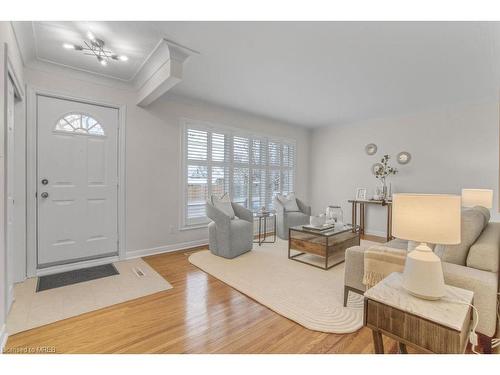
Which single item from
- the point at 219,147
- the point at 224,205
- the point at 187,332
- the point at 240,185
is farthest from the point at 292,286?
the point at 219,147

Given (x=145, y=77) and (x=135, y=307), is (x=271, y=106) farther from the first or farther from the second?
(x=135, y=307)

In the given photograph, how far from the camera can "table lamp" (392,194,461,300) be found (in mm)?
1193

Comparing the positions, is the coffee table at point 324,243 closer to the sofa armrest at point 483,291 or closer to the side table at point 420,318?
the sofa armrest at point 483,291

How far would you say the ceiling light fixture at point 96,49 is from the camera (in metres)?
2.34

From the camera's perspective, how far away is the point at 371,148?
201 inches

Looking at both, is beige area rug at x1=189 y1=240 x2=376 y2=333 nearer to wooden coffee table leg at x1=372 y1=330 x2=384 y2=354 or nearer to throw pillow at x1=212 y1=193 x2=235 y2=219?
wooden coffee table leg at x1=372 y1=330 x2=384 y2=354

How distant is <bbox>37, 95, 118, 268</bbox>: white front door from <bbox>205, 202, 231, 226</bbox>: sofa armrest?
1.29 meters

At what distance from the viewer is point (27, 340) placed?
5.50ft

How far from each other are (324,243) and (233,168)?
2.31 meters

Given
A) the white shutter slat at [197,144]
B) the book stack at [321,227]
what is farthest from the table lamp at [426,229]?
the white shutter slat at [197,144]

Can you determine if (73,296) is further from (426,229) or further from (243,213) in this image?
(426,229)

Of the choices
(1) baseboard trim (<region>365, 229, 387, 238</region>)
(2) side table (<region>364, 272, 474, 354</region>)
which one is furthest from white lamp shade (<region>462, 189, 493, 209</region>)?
(2) side table (<region>364, 272, 474, 354</region>)
